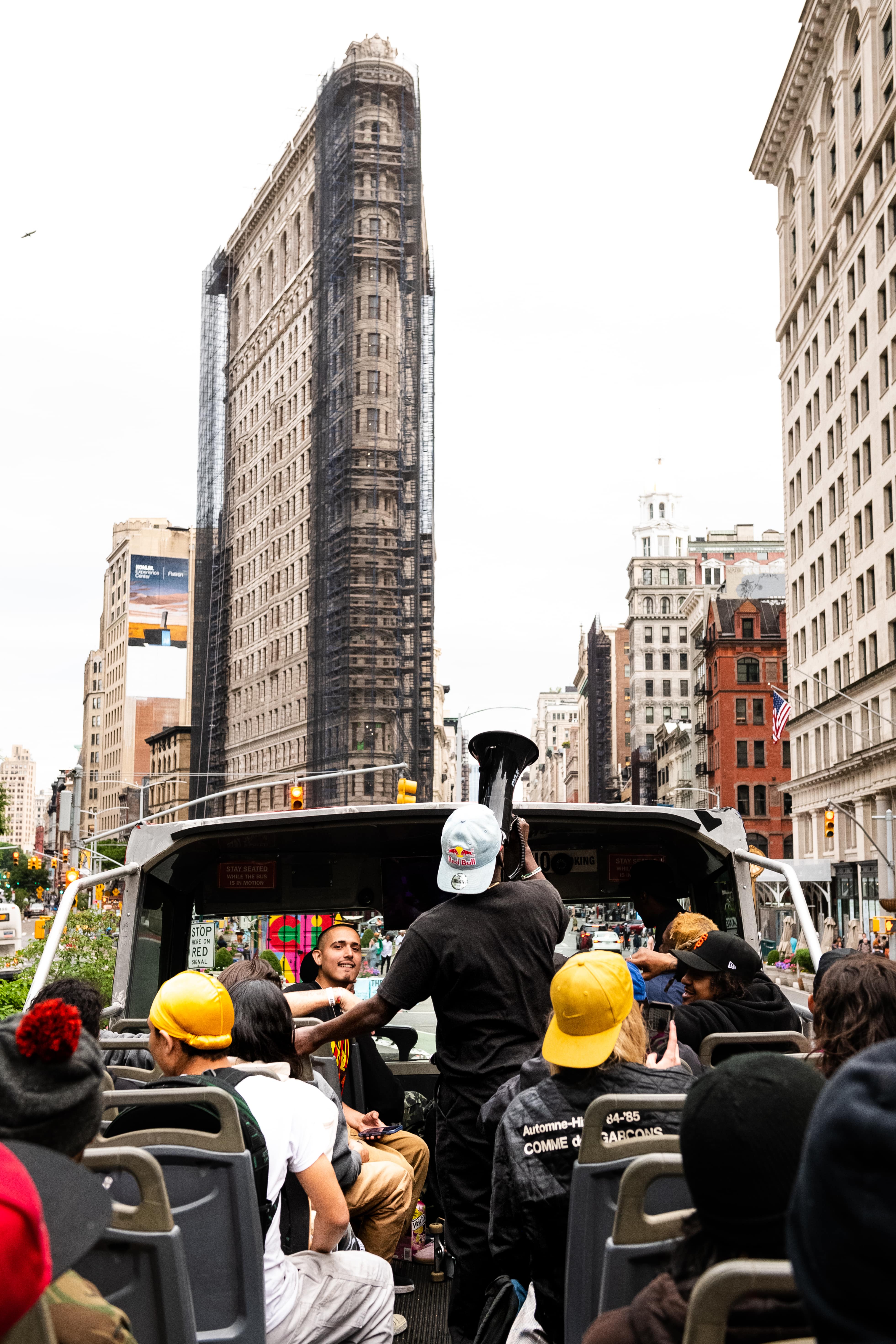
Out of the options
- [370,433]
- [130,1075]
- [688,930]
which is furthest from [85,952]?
[370,433]

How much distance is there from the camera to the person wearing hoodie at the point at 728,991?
18.2ft

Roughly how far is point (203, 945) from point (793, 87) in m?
75.4

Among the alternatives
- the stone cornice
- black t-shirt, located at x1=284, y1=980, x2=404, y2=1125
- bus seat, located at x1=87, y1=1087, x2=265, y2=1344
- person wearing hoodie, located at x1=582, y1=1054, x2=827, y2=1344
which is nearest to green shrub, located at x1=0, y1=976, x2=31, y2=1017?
black t-shirt, located at x1=284, y1=980, x2=404, y2=1125

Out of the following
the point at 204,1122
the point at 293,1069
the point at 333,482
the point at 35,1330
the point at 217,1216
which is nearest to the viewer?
the point at 35,1330

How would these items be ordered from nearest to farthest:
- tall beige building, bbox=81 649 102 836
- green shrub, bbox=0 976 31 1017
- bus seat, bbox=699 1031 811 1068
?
bus seat, bbox=699 1031 811 1068 → green shrub, bbox=0 976 31 1017 → tall beige building, bbox=81 649 102 836

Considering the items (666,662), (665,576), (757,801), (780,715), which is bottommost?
(757,801)

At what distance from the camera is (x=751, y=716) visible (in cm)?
9631

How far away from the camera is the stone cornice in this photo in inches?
2633

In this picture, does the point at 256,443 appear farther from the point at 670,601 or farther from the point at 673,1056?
the point at 673,1056

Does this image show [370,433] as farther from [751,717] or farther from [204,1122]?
[204,1122]

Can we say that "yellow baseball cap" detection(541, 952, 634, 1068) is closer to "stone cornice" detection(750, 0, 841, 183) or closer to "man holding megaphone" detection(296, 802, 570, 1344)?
"man holding megaphone" detection(296, 802, 570, 1344)

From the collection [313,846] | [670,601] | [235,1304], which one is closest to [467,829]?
[235,1304]

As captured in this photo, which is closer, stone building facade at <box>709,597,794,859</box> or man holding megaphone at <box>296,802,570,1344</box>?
man holding megaphone at <box>296,802,570,1344</box>

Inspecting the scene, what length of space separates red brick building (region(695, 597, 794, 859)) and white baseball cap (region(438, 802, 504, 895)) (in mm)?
91011
